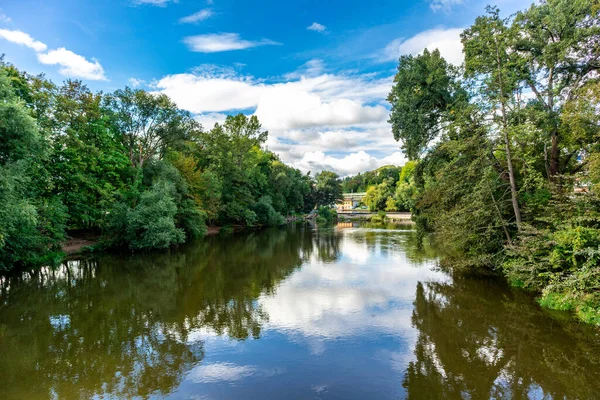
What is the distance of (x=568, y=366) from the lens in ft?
24.2

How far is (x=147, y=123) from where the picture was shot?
30750 millimetres

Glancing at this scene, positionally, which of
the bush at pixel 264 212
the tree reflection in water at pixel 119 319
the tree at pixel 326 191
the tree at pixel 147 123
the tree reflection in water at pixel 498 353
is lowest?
the tree reflection in water at pixel 498 353

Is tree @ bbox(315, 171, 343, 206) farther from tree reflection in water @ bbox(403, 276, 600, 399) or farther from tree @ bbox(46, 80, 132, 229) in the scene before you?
tree reflection in water @ bbox(403, 276, 600, 399)

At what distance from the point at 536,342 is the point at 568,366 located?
3.92 feet

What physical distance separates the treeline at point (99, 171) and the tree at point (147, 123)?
3.5 inches

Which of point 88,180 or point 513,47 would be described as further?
point 88,180

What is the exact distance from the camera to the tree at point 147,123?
1150 inches

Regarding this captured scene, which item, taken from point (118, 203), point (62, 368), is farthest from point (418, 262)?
point (118, 203)

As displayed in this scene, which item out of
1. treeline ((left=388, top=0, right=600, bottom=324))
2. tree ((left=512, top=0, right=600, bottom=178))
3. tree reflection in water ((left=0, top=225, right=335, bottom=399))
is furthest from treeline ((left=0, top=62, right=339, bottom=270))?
tree ((left=512, top=0, right=600, bottom=178))

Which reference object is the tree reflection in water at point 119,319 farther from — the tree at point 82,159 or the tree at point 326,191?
the tree at point 326,191

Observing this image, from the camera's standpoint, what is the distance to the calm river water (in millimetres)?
6746

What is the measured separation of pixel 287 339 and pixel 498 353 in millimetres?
5204

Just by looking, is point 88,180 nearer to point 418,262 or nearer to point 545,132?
point 418,262

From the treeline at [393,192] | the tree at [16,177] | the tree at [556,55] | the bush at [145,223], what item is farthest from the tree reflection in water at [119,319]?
the treeline at [393,192]
